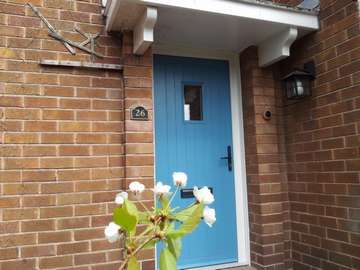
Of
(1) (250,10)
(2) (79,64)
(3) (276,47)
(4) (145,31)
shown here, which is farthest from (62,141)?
(3) (276,47)

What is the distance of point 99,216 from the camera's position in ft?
8.13

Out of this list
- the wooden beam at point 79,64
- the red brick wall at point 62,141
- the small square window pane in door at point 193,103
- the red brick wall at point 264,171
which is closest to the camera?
the red brick wall at point 62,141

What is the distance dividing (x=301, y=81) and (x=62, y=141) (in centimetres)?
198

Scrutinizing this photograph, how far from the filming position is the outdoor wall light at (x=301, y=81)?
2.80 meters

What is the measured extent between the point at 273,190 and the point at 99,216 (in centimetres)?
153

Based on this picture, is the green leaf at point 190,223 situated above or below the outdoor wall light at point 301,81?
below

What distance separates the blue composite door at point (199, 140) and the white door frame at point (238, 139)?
5 centimetres

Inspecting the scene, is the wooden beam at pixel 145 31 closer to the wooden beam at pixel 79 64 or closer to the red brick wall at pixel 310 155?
the wooden beam at pixel 79 64

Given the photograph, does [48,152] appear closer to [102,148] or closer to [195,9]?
[102,148]

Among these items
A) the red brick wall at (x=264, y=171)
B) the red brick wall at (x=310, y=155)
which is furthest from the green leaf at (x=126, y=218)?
the red brick wall at (x=264, y=171)

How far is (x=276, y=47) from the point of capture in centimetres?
290

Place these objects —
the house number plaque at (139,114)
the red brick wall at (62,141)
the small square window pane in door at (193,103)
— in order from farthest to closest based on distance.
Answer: the small square window pane in door at (193,103) → the house number plaque at (139,114) → the red brick wall at (62,141)

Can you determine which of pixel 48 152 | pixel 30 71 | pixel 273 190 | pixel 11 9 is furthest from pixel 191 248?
pixel 11 9

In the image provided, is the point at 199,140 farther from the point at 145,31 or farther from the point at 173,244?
the point at 173,244
